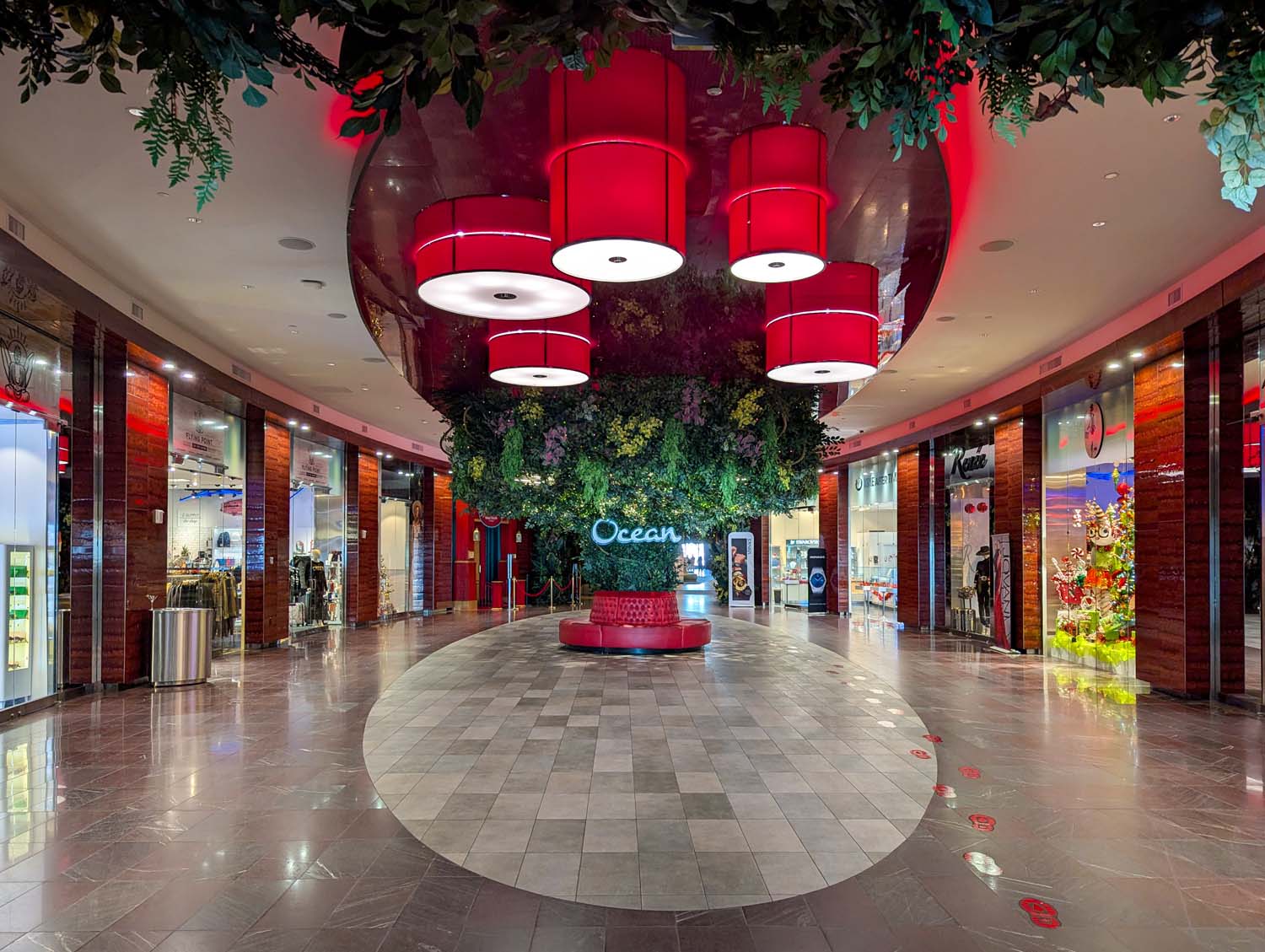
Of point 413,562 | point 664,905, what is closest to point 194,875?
point 664,905

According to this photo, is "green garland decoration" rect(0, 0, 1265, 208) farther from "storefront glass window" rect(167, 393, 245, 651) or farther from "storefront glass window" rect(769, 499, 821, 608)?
"storefront glass window" rect(769, 499, 821, 608)

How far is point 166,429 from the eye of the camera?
10.2 metres

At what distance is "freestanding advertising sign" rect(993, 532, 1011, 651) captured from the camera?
494 inches

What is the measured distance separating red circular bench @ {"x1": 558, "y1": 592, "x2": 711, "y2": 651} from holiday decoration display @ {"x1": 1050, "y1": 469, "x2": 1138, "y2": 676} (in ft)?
16.3

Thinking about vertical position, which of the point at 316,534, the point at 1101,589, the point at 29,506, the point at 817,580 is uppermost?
the point at 29,506

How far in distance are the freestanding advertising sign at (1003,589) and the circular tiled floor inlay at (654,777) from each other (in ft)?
12.5

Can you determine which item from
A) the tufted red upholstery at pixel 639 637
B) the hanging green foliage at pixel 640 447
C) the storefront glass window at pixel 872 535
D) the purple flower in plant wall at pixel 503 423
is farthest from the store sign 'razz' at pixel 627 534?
the storefront glass window at pixel 872 535

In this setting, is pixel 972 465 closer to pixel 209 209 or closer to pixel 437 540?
pixel 437 540

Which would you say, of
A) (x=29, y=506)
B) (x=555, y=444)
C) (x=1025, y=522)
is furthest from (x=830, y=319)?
(x=29, y=506)

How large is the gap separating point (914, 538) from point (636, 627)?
24.1 feet

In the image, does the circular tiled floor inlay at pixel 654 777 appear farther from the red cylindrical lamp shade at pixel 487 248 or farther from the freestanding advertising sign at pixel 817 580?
the freestanding advertising sign at pixel 817 580

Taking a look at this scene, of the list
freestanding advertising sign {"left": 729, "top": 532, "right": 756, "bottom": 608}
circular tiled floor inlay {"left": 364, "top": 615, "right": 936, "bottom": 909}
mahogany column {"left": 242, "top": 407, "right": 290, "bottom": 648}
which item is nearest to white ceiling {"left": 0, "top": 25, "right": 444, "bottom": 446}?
mahogany column {"left": 242, "top": 407, "right": 290, "bottom": 648}

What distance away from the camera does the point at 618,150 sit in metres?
4.39

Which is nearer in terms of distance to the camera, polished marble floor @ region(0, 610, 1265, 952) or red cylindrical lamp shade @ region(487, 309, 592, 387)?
polished marble floor @ region(0, 610, 1265, 952)
